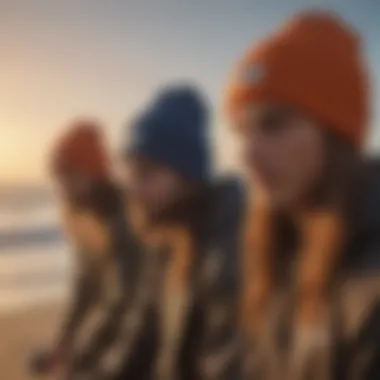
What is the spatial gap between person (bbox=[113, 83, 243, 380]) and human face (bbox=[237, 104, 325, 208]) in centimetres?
5

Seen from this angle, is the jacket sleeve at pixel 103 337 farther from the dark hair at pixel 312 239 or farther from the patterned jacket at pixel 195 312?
the dark hair at pixel 312 239

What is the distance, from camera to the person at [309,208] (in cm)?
116

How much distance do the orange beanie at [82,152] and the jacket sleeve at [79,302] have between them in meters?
0.14

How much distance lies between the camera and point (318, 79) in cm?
118

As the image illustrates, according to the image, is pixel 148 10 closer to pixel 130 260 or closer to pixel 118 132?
pixel 118 132

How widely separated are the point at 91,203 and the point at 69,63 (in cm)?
22

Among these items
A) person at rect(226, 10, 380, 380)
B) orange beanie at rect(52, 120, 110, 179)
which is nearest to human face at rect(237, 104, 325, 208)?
person at rect(226, 10, 380, 380)

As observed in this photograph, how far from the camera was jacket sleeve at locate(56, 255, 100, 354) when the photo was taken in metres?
1.33

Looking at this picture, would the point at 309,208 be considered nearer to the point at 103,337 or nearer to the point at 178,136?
the point at 178,136

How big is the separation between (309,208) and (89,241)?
34cm

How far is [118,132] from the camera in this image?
51.6 inches

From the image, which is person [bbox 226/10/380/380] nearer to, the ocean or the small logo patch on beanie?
the small logo patch on beanie

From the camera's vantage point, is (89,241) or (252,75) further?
(89,241)

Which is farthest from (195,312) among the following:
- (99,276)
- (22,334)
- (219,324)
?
(22,334)
